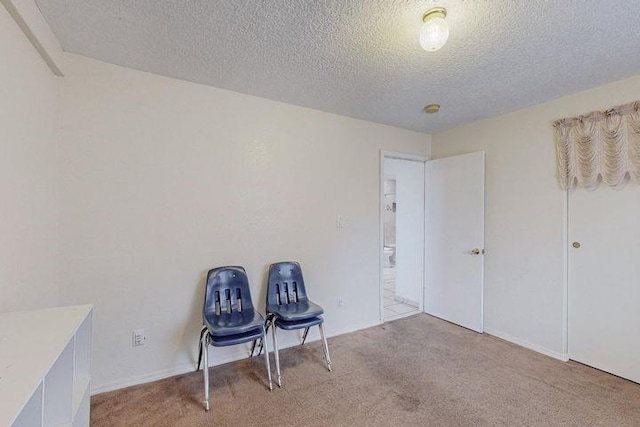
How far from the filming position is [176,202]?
91.2 inches

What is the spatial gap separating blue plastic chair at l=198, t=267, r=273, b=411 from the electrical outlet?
0.42 m

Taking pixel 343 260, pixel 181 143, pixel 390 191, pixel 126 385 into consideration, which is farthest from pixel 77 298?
pixel 390 191

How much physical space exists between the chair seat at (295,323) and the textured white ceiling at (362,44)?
1907 millimetres

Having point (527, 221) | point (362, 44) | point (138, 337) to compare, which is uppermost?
point (362, 44)

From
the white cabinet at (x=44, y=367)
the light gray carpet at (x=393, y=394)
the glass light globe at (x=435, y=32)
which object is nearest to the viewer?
the white cabinet at (x=44, y=367)

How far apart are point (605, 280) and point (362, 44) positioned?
2636mm

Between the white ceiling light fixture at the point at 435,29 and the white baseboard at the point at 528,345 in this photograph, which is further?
the white baseboard at the point at 528,345

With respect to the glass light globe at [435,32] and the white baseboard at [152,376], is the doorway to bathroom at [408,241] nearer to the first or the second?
the white baseboard at [152,376]

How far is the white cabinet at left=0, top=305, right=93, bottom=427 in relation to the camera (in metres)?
0.77

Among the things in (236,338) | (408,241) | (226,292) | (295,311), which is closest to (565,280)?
(408,241)

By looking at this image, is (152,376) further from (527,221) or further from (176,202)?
(527,221)

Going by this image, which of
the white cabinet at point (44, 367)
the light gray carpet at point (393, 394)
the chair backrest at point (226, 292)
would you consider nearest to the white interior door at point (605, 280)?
the light gray carpet at point (393, 394)

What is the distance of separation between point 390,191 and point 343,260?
4.36 m

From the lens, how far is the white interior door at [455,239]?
3.21 metres
